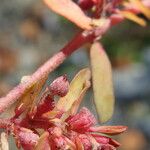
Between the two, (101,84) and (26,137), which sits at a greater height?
(101,84)

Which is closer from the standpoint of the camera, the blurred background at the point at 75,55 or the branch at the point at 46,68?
the branch at the point at 46,68

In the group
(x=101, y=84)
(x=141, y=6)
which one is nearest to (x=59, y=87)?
(x=101, y=84)

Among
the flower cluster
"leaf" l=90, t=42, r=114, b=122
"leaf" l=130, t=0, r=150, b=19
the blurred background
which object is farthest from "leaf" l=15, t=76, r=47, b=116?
the blurred background

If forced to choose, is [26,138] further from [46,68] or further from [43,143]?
[46,68]

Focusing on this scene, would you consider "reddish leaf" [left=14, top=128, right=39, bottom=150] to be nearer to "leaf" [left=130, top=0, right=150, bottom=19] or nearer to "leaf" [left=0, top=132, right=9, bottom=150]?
"leaf" [left=0, top=132, right=9, bottom=150]

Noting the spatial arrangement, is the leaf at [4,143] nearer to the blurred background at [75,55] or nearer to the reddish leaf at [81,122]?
the reddish leaf at [81,122]

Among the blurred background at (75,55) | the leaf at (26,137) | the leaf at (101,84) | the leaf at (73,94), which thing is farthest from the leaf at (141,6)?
the blurred background at (75,55)

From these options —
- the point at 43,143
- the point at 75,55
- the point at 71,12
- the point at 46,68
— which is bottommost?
the point at 43,143
